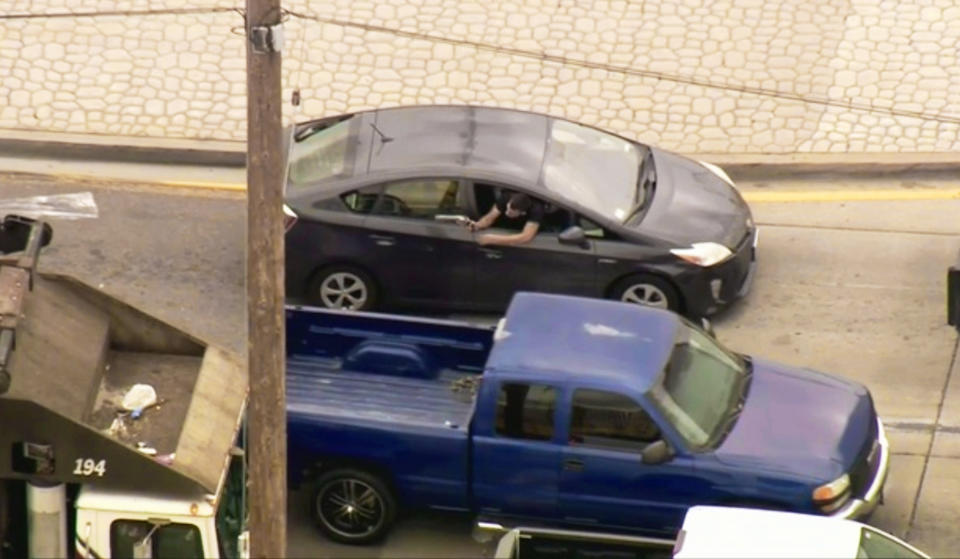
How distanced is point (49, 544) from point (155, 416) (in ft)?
3.21

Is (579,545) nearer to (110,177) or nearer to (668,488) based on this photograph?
(668,488)

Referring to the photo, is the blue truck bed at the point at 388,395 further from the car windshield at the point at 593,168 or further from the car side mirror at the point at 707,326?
the car windshield at the point at 593,168

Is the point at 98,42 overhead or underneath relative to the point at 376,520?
overhead

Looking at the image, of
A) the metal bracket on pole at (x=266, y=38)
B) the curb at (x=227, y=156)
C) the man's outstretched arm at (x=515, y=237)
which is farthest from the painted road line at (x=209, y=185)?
the metal bracket on pole at (x=266, y=38)

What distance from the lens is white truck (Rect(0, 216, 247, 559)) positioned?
10164 millimetres

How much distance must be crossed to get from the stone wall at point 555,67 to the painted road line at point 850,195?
705 millimetres

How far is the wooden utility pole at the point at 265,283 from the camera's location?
1016cm

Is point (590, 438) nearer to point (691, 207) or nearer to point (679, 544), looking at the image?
point (679, 544)

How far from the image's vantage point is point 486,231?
15195 millimetres

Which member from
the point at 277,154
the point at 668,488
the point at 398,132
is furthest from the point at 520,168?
the point at 277,154

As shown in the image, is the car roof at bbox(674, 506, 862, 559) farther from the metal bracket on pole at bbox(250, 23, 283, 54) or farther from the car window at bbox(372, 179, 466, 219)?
the car window at bbox(372, 179, 466, 219)

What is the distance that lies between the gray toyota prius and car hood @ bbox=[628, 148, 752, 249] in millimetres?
18

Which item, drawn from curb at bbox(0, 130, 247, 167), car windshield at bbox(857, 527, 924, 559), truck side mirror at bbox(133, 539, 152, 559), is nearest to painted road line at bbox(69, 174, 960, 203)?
curb at bbox(0, 130, 247, 167)

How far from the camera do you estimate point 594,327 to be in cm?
1301
